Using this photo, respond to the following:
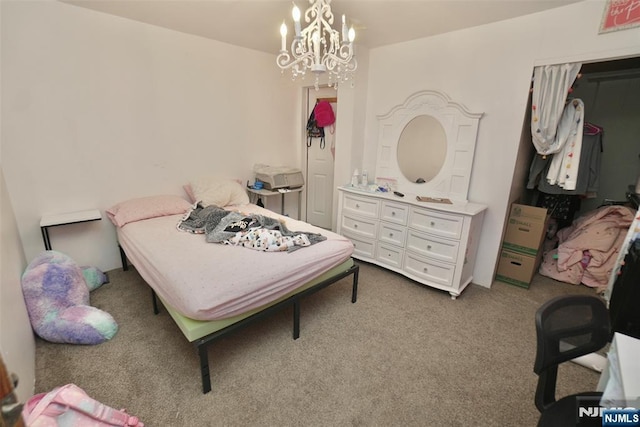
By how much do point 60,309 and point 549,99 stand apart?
4126 millimetres

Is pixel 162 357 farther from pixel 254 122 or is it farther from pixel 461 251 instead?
pixel 254 122

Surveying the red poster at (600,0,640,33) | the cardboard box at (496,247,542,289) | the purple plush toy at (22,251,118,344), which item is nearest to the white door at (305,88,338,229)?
the cardboard box at (496,247,542,289)

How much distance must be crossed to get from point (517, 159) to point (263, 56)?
10.3 feet

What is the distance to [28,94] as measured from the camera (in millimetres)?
2309

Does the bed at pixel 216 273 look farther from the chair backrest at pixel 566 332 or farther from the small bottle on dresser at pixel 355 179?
the chair backrest at pixel 566 332

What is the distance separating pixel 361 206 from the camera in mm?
3205

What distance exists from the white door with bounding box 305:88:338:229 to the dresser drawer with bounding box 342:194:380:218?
3.15ft

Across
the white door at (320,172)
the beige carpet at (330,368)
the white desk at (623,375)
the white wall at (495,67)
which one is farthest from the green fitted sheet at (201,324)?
the white door at (320,172)

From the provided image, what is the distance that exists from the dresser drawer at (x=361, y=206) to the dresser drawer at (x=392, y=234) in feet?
0.56

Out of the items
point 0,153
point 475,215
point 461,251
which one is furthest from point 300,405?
point 0,153

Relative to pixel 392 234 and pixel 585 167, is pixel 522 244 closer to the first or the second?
pixel 585 167

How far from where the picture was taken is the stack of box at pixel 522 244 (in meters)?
2.73

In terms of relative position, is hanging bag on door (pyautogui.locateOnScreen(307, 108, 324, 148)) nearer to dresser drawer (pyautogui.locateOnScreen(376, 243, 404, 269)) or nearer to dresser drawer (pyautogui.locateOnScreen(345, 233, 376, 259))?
dresser drawer (pyautogui.locateOnScreen(345, 233, 376, 259))
